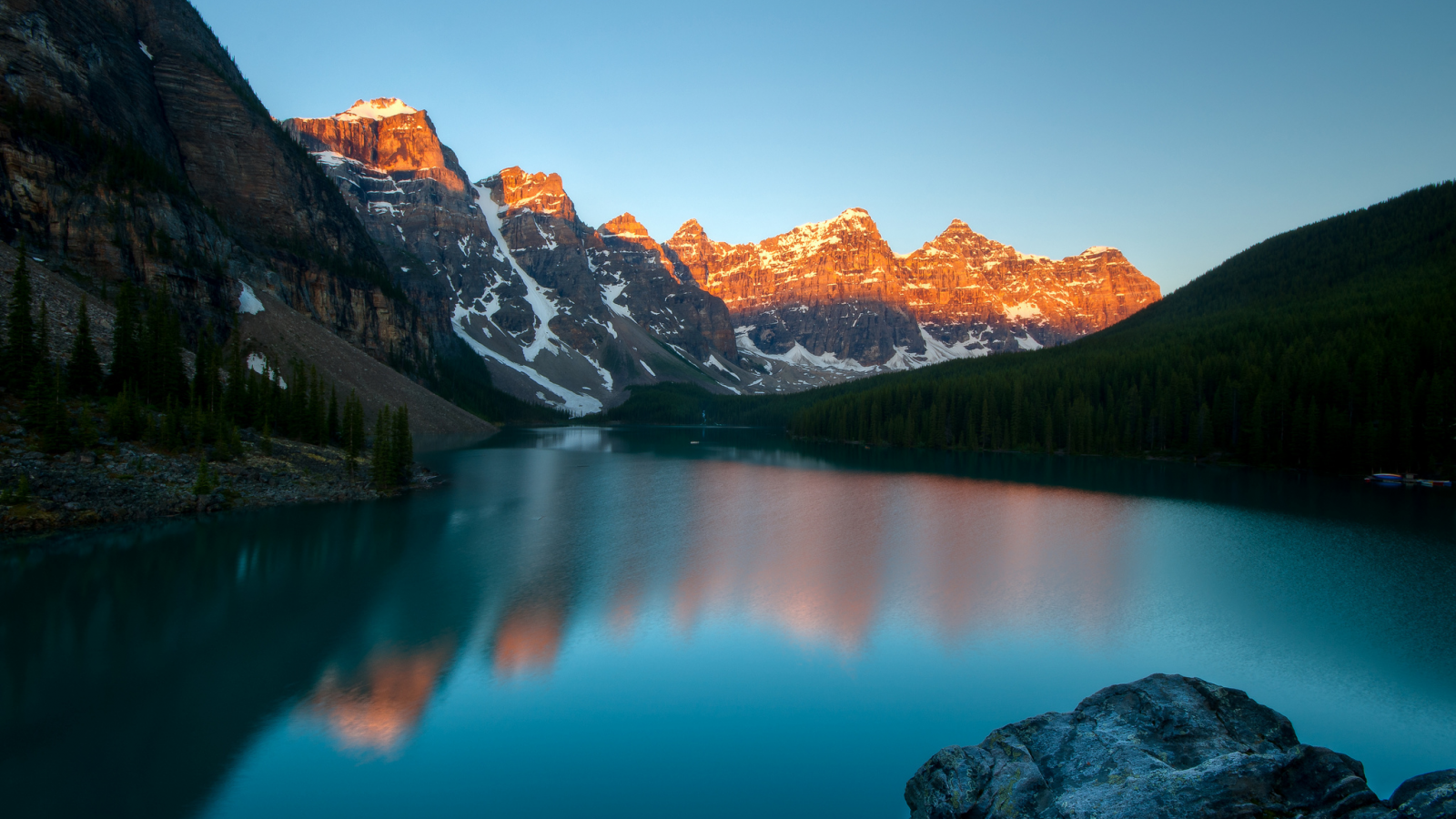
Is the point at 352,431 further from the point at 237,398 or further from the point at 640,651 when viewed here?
the point at 640,651

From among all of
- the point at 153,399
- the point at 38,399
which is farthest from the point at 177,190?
the point at 38,399

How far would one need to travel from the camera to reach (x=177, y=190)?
2554 inches

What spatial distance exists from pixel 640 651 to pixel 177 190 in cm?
7588

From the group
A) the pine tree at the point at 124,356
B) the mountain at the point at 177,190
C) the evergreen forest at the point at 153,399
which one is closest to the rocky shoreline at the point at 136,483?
the evergreen forest at the point at 153,399

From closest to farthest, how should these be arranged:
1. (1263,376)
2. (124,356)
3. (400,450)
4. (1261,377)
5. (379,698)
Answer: (379,698)
(124,356)
(400,450)
(1263,376)
(1261,377)

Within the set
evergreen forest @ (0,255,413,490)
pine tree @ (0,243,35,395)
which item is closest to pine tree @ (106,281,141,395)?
evergreen forest @ (0,255,413,490)

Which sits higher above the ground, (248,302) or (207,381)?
(248,302)

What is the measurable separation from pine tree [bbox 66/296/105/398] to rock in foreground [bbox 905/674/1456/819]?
3916 centimetres

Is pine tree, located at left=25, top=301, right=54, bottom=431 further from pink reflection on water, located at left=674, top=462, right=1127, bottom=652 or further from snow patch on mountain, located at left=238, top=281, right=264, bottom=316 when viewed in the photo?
snow patch on mountain, located at left=238, top=281, right=264, bottom=316

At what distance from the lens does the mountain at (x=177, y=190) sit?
51438 mm

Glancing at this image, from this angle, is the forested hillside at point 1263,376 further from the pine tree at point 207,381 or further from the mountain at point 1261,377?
the pine tree at point 207,381

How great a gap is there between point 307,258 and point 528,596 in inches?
3627

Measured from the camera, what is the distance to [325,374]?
68.9 m

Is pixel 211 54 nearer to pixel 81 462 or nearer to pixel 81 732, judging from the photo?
pixel 81 462
